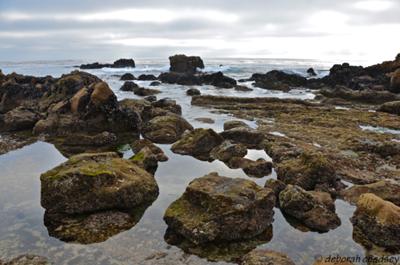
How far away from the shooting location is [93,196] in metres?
13.6

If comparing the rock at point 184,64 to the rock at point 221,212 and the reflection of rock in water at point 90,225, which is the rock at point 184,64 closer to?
the reflection of rock in water at point 90,225

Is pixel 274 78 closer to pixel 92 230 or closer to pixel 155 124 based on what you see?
pixel 155 124

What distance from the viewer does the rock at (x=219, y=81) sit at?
2717 inches

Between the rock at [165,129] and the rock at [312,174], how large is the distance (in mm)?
10035

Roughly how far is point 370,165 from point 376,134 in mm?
7540

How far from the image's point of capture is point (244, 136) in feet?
79.0

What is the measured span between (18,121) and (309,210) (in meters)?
22.7

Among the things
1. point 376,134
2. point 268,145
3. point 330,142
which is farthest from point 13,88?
point 376,134

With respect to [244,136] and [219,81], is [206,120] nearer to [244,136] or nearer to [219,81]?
[244,136]

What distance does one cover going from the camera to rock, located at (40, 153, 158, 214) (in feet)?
44.6

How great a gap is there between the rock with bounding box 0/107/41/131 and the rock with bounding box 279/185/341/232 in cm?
2144

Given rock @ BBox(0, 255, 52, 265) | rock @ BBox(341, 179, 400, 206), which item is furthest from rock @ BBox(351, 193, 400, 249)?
rock @ BBox(0, 255, 52, 265)

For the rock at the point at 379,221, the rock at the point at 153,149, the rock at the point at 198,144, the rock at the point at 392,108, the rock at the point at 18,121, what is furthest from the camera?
the rock at the point at 392,108

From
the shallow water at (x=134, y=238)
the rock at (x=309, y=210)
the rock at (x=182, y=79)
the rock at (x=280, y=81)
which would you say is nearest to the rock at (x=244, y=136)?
the shallow water at (x=134, y=238)
